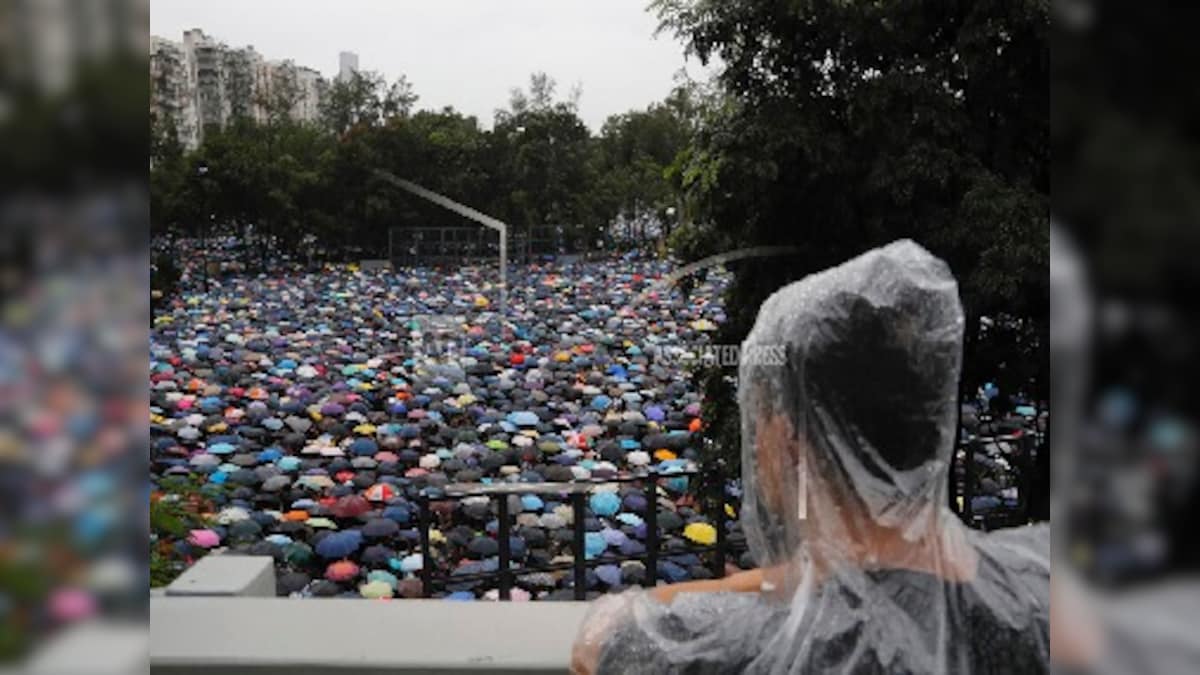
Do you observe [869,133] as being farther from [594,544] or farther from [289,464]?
[289,464]

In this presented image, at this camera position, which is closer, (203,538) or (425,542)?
(425,542)

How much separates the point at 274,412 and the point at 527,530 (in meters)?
3.19

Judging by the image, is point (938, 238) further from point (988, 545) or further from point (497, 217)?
point (497, 217)

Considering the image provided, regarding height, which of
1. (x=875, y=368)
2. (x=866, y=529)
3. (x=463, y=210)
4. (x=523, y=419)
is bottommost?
(x=523, y=419)

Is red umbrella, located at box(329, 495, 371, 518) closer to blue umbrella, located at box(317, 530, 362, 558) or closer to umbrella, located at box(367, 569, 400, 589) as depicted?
blue umbrella, located at box(317, 530, 362, 558)

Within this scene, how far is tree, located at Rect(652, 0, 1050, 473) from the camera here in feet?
14.3

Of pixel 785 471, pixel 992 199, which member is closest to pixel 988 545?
pixel 785 471

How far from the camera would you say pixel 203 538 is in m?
5.55

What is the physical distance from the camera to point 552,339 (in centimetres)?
949

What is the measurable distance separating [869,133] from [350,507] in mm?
3898

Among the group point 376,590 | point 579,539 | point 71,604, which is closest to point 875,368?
point 71,604

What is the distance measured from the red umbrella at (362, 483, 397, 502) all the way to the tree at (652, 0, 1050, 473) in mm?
2714

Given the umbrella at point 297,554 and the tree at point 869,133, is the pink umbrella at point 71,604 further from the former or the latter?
the umbrella at point 297,554

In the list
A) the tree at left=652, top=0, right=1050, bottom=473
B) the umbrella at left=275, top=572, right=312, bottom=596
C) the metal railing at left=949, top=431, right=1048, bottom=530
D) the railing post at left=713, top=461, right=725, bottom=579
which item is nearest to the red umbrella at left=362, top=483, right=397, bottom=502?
the umbrella at left=275, top=572, right=312, bottom=596
